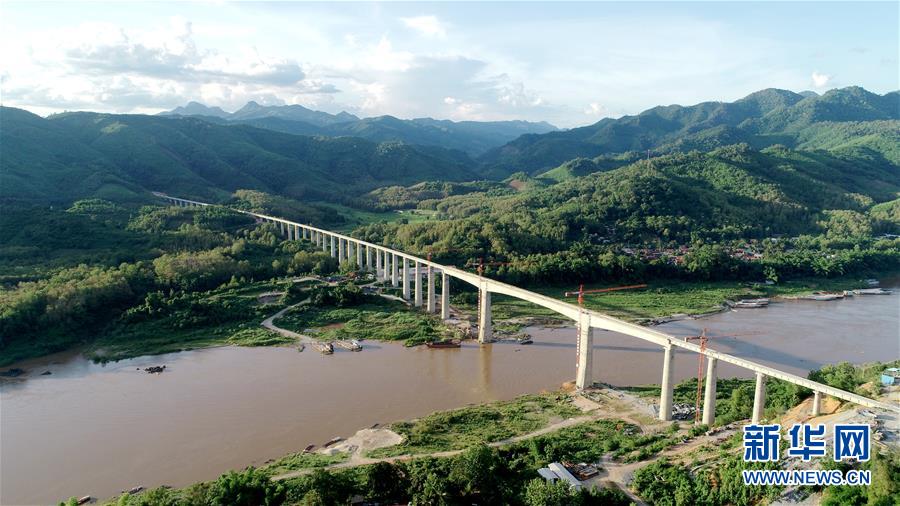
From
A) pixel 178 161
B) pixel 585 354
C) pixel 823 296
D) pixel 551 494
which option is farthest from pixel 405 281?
pixel 178 161

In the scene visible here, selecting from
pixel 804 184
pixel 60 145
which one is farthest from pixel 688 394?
pixel 60 145

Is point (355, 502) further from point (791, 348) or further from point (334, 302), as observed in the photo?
point (791, 348)

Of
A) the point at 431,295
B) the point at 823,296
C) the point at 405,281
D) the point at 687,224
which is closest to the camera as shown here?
the point at 431,295

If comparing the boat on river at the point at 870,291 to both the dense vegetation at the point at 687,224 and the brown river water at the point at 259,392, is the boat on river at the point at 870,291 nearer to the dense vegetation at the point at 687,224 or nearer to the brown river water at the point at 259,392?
the dense vegetation at the point at 687,224

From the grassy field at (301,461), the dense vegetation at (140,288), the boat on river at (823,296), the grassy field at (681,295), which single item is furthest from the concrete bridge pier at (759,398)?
the boat on river at (823,296)

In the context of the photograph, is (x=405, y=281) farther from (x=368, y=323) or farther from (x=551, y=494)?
(x=551, y=494)

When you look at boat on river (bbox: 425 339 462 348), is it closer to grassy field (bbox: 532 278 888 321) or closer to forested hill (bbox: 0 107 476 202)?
grassy field (bbox: 532 278 888 321)
